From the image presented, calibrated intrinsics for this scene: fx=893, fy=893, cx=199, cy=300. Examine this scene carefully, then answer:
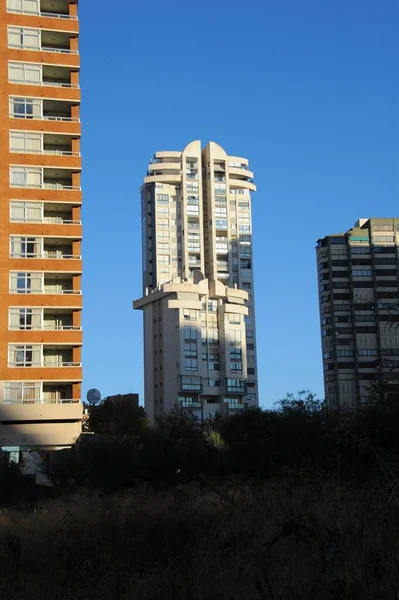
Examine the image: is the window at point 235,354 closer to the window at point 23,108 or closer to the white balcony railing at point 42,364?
the white balcony railing at point 42,364

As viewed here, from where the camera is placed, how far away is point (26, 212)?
6331cm

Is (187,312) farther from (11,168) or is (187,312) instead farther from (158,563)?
(158,563)

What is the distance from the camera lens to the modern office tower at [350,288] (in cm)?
11525

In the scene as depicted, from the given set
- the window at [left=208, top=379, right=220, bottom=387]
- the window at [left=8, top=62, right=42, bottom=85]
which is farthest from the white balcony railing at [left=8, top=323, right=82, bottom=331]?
the window at [left=208, top=379, right=220, bottom=387]

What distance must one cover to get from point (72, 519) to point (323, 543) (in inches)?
301

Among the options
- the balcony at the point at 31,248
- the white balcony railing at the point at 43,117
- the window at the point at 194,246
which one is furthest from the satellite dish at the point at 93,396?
the window at the point at 194,246

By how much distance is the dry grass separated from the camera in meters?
9.62

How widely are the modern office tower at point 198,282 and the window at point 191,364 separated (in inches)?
5.6

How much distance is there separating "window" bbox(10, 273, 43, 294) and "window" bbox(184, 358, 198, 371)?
5676 cm

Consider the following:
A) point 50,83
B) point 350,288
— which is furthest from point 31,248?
point 350,288

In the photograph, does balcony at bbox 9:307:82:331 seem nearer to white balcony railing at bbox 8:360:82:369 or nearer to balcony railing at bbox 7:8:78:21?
white balcony railing at bbox 8:360:82:369

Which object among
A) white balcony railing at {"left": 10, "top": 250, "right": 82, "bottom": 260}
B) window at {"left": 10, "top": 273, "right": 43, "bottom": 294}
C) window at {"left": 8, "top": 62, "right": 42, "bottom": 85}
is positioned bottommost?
window at {"left": 10, "top": 273, "right": 43, "bottom": 294}

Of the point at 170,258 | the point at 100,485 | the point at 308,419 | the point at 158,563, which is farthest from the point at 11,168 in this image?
the point at 170,258

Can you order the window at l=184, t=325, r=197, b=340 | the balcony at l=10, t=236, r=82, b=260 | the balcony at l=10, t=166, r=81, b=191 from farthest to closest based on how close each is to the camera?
the window at l=184, t=325, r=197, b=340 < the balcony at l=10, t=166, r=81, b=191 < the balcony at l=10, t=236, r=82, b=260
